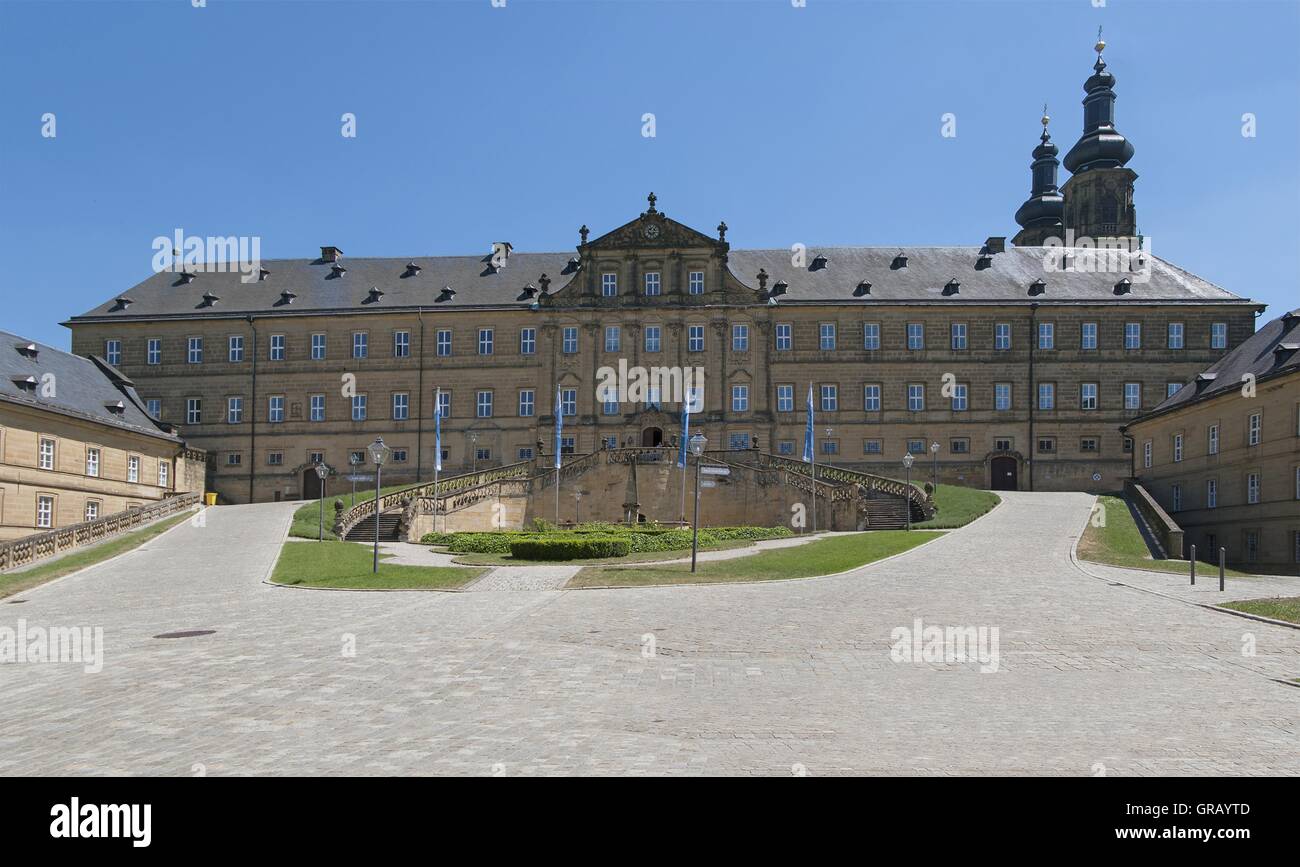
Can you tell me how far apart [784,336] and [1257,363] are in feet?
90.0

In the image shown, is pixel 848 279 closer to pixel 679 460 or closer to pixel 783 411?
pixel 783 411

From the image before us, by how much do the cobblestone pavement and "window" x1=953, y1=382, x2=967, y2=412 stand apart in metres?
38.1

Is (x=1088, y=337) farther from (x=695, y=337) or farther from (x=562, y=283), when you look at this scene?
(x=562, y=283)

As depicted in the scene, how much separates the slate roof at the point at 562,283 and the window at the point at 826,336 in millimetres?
1615

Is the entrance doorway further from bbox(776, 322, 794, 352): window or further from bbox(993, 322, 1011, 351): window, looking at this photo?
bbox(776, 322, 794, 352): window

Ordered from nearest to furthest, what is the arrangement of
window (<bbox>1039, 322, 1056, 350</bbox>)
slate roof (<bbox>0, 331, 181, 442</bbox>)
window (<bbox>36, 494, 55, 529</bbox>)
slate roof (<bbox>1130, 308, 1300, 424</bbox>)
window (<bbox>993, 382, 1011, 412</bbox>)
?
slate roof (<bbox>1130, 308, 1300, 424</bbox>)
window (<bbox>36, 494, 55, 529</bbox>)
slate roof (<bbox>0, 331, 181, 442</bbox>)
window (<bbox>993, 382, 1011, 412</bbox>)
window (<bbox>1039, 322, 1056, 350</bbox>)

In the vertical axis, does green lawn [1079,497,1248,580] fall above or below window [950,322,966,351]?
below

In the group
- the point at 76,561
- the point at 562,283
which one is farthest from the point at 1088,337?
the point at 76,561

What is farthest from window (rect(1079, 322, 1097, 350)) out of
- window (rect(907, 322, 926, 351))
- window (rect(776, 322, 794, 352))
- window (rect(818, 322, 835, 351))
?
window (rect(776, 322, 794, 352))

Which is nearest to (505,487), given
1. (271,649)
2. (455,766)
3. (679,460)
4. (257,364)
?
(679,460)

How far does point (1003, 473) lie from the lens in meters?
60.5

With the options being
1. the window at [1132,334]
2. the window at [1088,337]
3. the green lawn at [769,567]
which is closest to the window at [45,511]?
the green lawn at [769,567]

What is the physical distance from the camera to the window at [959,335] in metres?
61.7

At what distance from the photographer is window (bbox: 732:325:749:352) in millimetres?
61906
